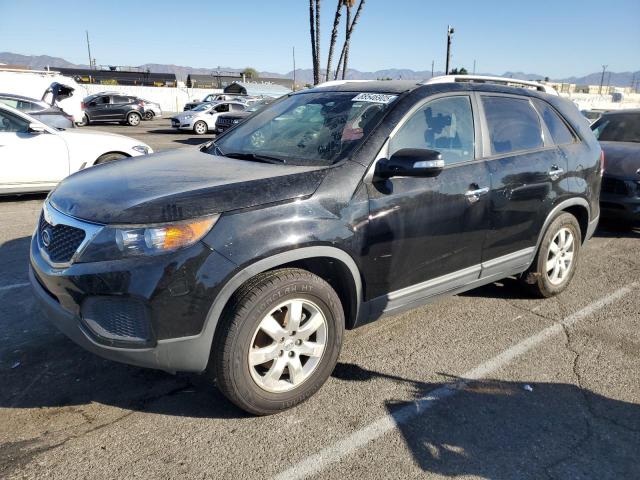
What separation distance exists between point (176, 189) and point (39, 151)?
6.11m

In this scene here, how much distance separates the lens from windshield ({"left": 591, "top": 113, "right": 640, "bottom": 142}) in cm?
759

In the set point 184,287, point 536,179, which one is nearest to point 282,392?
point 184,287

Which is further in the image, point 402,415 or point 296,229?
point 402,415

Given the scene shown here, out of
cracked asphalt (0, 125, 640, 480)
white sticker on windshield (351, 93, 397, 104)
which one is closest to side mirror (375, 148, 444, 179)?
white sticker on windshield (351, 93, 397, 104)

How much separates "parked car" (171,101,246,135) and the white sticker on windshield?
2023 centimetres

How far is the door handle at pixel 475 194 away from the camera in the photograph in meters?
3.49

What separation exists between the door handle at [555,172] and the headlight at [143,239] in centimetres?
294

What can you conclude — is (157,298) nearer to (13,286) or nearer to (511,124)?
(13,286)

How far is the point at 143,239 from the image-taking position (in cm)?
245

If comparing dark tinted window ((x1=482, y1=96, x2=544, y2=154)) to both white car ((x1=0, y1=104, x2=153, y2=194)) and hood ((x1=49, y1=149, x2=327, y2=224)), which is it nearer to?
hood ((x1=49, y1=149, x2=327, y2=224))

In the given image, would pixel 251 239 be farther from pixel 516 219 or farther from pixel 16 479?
pixel 516 219

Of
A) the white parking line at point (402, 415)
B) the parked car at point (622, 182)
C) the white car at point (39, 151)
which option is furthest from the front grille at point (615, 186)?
the white car at point (39, 151)

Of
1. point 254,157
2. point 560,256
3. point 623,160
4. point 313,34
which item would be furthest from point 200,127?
point 254,157

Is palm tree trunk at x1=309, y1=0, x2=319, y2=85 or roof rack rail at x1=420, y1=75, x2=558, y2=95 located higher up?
palm tree trunk at x1=309, y1=0, x2=319, y2=85
